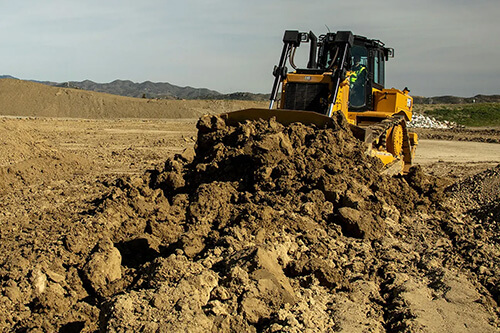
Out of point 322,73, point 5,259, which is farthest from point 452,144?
point 5,259

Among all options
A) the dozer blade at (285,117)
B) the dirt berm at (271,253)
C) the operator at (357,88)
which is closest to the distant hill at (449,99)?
the operator at (357,88)

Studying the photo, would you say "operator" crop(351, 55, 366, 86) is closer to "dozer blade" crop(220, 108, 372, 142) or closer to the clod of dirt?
"dozer blade" crop(220, 108, 372, 142)

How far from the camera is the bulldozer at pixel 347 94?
341 inches

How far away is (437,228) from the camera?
6484mm

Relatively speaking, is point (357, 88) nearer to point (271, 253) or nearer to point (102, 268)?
point (271, 253)

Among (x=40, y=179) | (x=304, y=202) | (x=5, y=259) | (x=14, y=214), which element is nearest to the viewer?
(x=5, y=259)

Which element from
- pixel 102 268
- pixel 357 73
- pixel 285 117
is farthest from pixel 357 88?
pixel 102 268

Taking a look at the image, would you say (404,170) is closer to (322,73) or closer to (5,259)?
(322,73)

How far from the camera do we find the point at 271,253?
15.4 ft

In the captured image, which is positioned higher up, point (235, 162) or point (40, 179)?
point (235, 162)

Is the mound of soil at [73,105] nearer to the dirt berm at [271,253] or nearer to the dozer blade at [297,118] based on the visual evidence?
the dozer blade at [297,118]

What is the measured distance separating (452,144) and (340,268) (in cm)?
1825

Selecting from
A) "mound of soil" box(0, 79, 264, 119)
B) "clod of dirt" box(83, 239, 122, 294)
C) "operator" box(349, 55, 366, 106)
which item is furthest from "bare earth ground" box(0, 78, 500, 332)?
"mound of soil" box(0, 79, 264, 119)

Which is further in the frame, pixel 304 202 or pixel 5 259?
pixel 304 202
